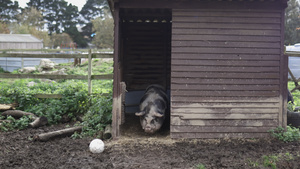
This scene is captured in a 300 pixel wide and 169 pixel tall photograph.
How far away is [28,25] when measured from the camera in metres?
44.6

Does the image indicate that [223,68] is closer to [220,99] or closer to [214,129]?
[220,99]

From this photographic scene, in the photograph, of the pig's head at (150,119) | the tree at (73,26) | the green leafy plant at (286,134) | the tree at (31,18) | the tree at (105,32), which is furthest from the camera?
the tree at (73,26)

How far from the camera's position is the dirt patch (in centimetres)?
564

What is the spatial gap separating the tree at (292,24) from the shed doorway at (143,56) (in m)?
24.5

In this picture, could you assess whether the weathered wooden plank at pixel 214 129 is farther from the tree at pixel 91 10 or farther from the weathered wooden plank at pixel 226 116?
the tree at pixel 91 10

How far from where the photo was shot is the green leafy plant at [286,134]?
7015mm

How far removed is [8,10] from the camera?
4719cm

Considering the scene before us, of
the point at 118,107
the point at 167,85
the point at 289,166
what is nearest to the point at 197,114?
the point at 118,107

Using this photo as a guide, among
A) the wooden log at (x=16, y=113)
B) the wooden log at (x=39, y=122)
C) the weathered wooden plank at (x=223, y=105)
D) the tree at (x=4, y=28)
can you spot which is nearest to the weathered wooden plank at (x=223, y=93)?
the weathered wooden plank at (x=223, y=105)

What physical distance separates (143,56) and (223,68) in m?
3.58

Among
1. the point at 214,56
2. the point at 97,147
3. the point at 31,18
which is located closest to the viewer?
the point at 97,147

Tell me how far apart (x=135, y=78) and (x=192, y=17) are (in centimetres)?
364

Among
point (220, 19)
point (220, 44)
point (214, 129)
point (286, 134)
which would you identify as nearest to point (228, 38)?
point (220, 44)

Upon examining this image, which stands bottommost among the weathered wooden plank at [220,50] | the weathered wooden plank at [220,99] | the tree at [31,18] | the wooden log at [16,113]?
the wooden log at [16,113]
